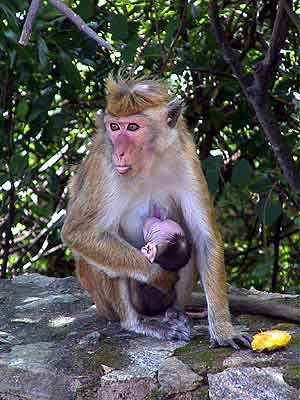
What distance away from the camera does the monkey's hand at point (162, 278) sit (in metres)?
4.54

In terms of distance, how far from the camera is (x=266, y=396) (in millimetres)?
3830

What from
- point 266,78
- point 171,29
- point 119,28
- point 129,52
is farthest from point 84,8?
point 266,78

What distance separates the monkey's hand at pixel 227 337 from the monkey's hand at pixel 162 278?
15.3 inches

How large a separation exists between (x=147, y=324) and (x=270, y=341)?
0.71m

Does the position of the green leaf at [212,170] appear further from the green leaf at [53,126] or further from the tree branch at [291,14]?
the green leaf at [53,126]

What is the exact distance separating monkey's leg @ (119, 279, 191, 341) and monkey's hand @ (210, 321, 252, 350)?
19 cm

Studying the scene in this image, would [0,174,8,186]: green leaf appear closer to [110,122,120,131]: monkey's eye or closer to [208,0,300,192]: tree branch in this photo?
[110,122,120,131]: monkey's eye

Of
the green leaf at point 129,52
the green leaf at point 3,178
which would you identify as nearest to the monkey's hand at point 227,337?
the green leaf at point 129,52

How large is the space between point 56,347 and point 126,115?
4.05 feet

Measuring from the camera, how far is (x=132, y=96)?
445 centimetres

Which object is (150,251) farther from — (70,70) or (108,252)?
(70,70)

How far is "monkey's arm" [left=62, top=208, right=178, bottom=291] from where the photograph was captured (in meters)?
4.44

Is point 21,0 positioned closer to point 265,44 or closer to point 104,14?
point 104,14

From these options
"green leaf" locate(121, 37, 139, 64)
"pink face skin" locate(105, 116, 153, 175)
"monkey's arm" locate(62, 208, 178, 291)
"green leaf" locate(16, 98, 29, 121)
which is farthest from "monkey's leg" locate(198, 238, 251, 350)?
"green leaf" locate(16, 98, 29, 121)
